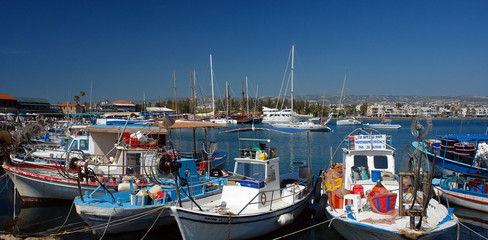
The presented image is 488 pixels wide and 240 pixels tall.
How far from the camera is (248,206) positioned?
12.5 m

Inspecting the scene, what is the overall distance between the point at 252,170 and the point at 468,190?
37.4ft

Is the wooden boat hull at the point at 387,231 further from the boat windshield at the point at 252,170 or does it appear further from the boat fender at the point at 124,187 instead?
the boat fender at the point at 124,187

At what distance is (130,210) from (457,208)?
628 inches

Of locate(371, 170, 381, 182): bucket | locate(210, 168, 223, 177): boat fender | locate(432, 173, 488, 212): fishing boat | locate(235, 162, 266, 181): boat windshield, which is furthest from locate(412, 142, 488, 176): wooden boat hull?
locate(210, 168, 223, 177): boat fender

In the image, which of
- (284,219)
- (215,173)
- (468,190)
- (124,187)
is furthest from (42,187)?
(468,190)

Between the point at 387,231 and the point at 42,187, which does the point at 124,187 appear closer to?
the point at 42,187

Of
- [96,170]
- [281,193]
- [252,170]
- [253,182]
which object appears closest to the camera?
[253,182]

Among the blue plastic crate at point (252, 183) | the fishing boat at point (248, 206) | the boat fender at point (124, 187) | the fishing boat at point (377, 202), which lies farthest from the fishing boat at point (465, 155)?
the boat fender at point (124, 187)

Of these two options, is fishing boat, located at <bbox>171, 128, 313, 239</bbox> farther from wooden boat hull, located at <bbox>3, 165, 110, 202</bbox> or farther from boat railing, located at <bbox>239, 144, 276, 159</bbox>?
wooden boat hull, located at <bbox>3, 165, 110, 202</bbox>

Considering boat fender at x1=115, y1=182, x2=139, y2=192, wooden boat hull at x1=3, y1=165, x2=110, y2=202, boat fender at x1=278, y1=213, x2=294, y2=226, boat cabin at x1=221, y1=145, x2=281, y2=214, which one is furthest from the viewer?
wooden boat hull at x1=3, y1=165, x2=110, y2=202

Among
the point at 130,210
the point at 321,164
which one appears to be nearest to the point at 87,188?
the point at 130,210

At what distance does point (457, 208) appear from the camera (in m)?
16.7

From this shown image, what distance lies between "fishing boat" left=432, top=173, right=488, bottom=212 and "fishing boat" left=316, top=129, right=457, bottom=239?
3.92 meters

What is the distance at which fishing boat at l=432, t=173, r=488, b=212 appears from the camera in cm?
1581
